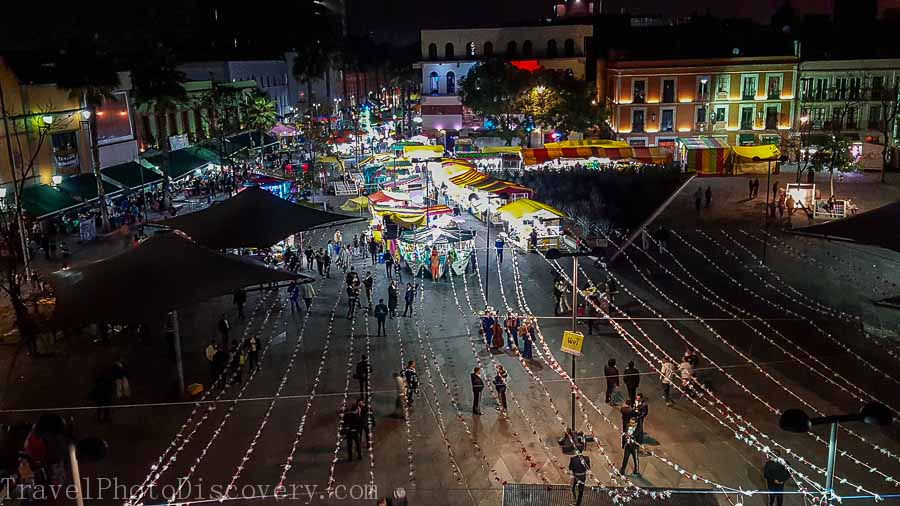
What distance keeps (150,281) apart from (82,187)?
80.5 feet

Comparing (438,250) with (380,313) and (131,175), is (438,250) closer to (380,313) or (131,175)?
(380,313)

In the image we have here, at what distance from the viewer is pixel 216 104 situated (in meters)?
53.6

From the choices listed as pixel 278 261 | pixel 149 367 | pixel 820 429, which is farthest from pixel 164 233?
pixel 820 429

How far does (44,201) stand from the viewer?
112 feet

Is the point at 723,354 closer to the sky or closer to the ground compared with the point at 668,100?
closer to the ground

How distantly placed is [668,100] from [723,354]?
4334cm

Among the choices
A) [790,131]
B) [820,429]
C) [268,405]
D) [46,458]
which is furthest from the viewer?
[790,131]

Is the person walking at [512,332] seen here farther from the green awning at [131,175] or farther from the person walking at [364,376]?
the green awning at [131,175]

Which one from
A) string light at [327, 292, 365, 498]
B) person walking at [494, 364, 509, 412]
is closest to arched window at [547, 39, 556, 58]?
string light at [327, 292, 365, 498]

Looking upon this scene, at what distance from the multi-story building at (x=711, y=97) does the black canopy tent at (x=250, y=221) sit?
1561 inches

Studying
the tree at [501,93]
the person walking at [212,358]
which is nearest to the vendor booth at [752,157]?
the tree at [501,93]

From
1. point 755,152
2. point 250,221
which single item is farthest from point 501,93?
point 250,221

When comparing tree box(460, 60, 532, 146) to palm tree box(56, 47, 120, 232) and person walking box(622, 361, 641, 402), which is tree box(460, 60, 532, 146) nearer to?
palm tree box(56, 47, 120, 232)

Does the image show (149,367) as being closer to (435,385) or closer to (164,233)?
(164,233)
